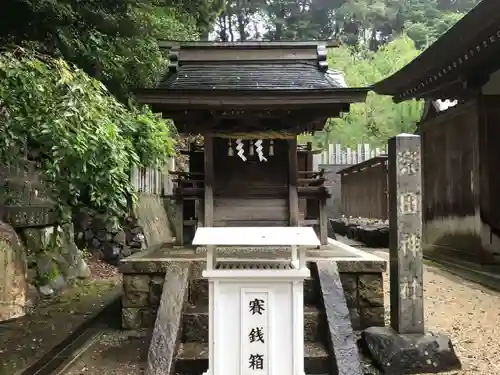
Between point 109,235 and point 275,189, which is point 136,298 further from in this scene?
point 109,235

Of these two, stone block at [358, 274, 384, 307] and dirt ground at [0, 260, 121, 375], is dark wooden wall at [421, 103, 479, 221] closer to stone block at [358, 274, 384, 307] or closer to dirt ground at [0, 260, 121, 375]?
stone block at [358, 274, 384, 307]

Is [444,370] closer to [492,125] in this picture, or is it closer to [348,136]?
[492,125]

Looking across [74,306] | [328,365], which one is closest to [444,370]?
[328,365]

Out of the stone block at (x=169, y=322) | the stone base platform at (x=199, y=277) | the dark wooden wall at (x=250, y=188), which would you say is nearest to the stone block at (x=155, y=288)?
the stone base platform at (x=199, y=277)

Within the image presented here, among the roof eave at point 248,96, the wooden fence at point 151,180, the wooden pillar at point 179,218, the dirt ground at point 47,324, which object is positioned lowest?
the dirt ground at point 47,324

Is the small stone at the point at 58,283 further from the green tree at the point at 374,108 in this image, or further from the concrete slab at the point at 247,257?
the green tree at the point at 374,108

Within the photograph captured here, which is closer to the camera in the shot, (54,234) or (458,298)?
(458,298)

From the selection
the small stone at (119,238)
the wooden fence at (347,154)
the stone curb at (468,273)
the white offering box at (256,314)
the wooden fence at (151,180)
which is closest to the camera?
the white offering box at (256,314)

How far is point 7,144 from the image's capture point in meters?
5.82

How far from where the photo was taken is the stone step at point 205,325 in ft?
16.5

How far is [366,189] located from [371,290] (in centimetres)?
1412

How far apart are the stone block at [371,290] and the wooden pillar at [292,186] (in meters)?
1.92

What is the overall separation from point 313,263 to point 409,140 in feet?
5.66

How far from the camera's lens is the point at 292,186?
7.41 m
